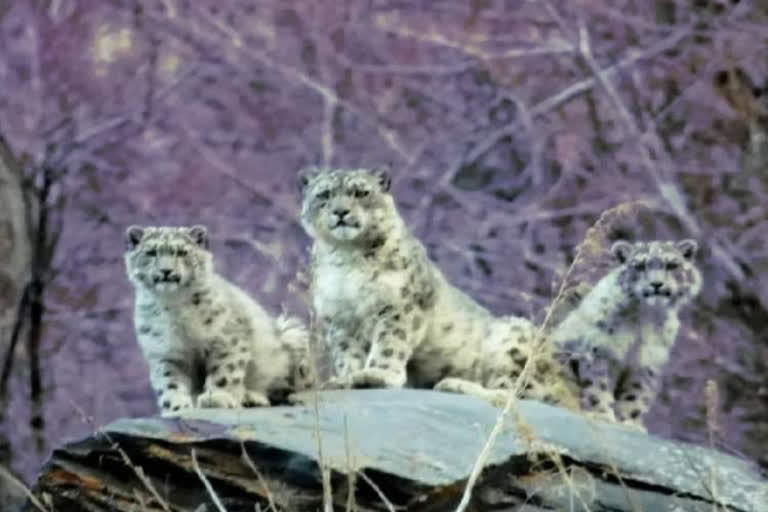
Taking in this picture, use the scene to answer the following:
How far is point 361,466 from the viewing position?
29.1 ft

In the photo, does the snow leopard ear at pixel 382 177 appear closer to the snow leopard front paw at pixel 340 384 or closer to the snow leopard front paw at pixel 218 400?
the snow leopard front paw at pixel 340 384

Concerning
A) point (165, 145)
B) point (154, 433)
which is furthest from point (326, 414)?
point (165, 145)

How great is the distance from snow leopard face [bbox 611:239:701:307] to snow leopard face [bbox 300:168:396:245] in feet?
3.86

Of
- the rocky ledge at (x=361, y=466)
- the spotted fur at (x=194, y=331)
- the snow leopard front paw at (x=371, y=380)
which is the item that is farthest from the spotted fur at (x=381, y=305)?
the rocky ledge at (x=361, y=466)

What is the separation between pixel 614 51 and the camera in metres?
16.3

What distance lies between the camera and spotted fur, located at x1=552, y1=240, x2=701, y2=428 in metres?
10.6

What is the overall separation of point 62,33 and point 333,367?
22.0ft

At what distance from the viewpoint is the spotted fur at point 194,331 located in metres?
9.88

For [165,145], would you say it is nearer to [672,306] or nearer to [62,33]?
[62,33]

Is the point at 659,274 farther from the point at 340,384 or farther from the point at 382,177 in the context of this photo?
the point at 340,384

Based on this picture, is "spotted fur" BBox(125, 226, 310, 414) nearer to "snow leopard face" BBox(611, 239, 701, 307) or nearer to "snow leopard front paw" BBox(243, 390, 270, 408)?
"snow leopard front paw" BBox(243, 390, 270, 408)

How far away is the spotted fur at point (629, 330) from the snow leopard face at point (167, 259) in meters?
1.91

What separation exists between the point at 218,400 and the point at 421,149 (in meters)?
6.76

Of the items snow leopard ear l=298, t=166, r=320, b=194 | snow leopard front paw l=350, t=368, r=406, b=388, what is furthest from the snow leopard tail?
snow leopard ear l=298, t=166, r=320, b=194
